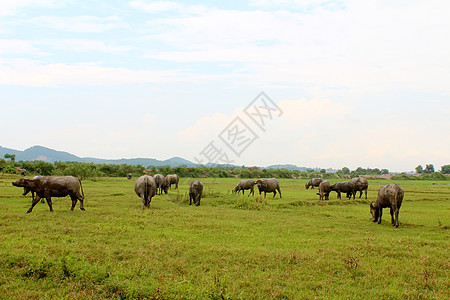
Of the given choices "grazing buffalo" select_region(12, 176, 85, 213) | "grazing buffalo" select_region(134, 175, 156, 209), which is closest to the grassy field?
"grazing buffalo" select_region(12, 176, 85, 213)

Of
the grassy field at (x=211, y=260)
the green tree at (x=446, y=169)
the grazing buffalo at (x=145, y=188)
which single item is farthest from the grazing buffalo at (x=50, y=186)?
the green tree at (x=446, y=169)

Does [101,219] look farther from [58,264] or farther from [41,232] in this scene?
[58,264]

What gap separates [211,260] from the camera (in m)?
7.87

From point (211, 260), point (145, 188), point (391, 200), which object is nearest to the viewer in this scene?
point (211, 260)

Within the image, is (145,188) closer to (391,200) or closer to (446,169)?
(391,200)

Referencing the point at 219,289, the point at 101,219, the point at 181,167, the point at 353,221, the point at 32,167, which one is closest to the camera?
the point at 219,289

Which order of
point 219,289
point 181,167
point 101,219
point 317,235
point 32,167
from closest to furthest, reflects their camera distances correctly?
point 219,289 < point 317,235 < point 101,219 < point 32,167 < point 181,167

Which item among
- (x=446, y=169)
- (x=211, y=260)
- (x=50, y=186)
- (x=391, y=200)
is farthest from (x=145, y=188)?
(x=446, y=169)

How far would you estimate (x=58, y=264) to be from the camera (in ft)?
23.4

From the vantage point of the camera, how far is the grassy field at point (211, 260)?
245 inches

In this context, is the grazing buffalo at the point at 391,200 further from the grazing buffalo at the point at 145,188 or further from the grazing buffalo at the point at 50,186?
the grazing buffalo at the point at 50,186

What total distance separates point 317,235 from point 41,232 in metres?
8.52

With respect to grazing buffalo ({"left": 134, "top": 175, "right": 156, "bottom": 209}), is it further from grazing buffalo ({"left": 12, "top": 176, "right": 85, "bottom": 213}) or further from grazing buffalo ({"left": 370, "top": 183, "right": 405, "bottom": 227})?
grazing buffalo ({"left": 370, "top": 183, "right": 405, "bottom": 227})

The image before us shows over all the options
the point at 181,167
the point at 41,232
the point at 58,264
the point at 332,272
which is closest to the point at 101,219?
the point at 41,232
